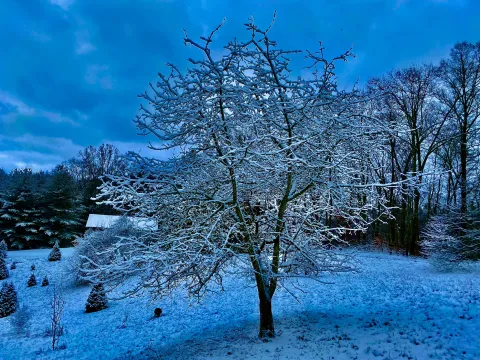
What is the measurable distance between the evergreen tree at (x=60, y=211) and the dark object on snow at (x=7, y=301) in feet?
46.6

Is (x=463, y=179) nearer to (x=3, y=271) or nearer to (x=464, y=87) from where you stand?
(x=464, y=87)

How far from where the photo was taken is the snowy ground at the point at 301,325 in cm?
529

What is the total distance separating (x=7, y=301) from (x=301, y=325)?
40.5 feet

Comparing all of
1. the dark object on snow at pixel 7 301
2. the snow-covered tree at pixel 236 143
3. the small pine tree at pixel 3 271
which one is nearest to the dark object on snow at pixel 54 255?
the small pine tree at pixel 3 271

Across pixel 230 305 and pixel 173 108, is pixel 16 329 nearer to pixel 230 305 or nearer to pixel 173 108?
pixel 230 305

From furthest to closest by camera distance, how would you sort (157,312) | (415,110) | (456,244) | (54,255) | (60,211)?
(60,211) → (54,255) → (415,110) → (456,244) → (157,312)

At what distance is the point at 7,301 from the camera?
1171 cm

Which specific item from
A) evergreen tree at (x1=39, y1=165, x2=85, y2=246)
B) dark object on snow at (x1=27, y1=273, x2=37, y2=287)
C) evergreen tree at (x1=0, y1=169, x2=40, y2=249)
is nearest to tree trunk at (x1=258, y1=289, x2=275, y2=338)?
dark object on snow at (x1=27, y1=273, x2=37, y2=287)

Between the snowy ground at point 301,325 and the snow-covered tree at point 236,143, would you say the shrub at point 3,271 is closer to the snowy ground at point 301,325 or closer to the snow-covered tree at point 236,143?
the snowy ground at point 301,325

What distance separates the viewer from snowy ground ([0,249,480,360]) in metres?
5.29

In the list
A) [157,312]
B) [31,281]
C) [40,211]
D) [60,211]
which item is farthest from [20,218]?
[157,312]

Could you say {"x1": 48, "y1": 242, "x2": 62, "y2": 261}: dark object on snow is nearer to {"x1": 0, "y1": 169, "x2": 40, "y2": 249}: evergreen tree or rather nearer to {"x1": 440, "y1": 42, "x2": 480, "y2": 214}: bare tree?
{"x1": 0, "y1": 169, "x2": 40, "y2": 249}: evergreen tree

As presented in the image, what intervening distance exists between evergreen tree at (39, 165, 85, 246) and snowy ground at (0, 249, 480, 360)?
1502cm

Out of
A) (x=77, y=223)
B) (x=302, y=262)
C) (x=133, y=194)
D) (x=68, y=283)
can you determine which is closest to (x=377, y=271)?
(x=302, y=262)
